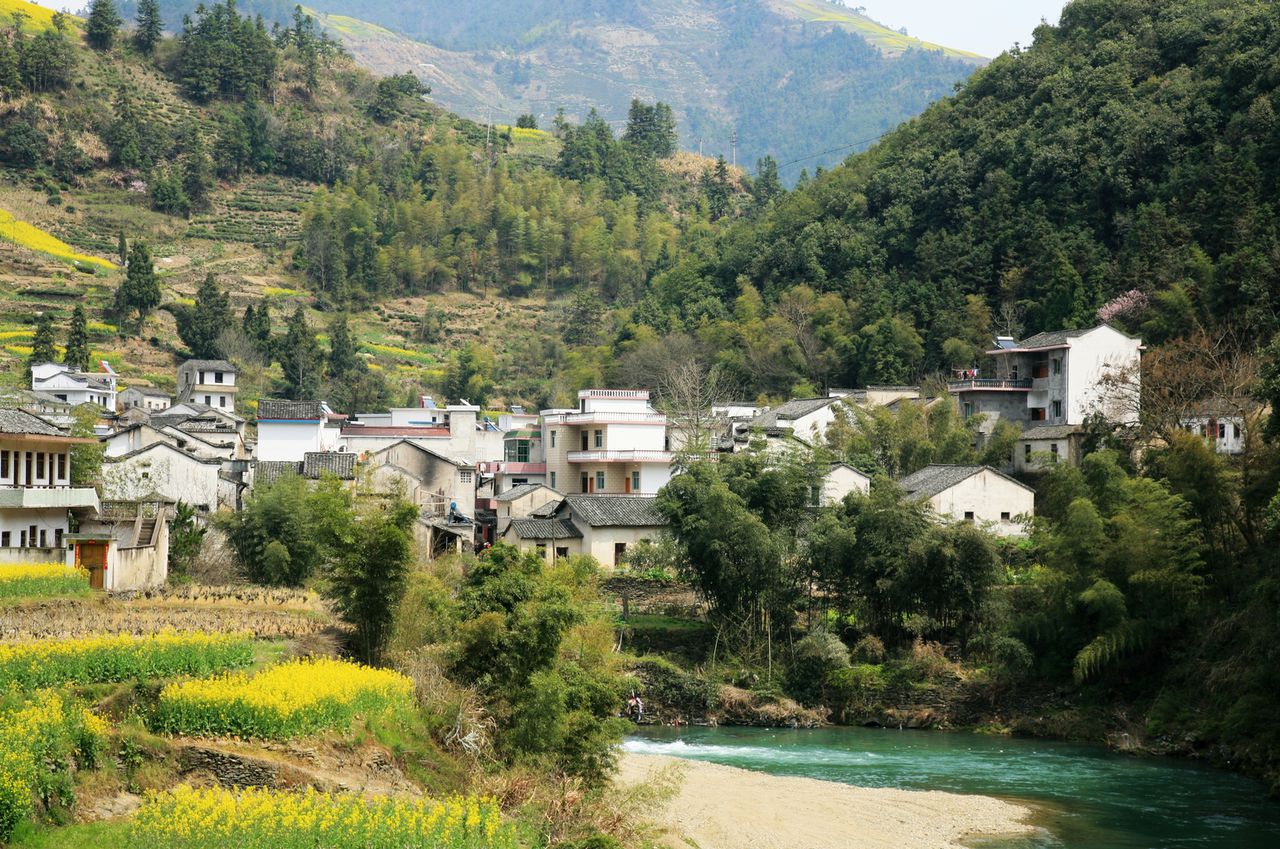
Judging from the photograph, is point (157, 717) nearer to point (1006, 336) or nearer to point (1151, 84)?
point (1006, 336)

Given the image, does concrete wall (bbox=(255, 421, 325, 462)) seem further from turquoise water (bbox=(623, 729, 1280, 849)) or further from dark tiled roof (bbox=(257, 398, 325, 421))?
turquoise water (bbox=(623, 729, 1280, 849))

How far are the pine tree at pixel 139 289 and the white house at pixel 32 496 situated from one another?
56.3m

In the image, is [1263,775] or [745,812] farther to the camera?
[1263,775]

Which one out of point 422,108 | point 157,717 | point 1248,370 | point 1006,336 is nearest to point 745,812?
point 157,717

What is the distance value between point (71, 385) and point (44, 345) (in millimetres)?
8813

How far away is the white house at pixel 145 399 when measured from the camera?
68.8 metres

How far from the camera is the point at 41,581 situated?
25406 mm

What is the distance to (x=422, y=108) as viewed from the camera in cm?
14338

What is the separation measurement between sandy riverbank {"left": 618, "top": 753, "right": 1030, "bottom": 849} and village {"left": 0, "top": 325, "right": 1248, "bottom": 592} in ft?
42.6

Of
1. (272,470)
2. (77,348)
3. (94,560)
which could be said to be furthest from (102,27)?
(94,560)

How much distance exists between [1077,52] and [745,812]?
195 feet

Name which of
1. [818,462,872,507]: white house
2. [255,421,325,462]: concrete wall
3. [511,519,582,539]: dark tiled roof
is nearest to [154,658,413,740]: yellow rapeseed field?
[511,519,582,539]: dark tiled roof

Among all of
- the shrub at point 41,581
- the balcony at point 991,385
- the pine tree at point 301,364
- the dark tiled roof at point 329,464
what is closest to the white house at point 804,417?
the balcony at point 991,385

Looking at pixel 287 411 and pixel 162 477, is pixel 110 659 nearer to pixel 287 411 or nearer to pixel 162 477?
pixel 162 477
